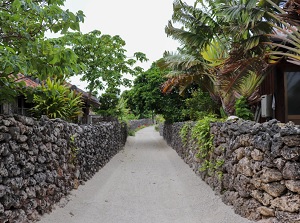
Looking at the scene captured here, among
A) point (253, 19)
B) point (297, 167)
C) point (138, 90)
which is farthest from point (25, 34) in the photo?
point (138, 90)

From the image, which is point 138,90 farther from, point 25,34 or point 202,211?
point 25,34

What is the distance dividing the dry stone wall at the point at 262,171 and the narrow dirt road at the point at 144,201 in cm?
41

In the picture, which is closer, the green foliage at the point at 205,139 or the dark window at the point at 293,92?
the green foliage at the point at 205,139

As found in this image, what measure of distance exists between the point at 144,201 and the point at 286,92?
6.77 metres

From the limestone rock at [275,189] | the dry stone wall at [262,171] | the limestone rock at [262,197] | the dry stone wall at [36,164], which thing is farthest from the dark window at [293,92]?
the dry stone wall at [36,164]

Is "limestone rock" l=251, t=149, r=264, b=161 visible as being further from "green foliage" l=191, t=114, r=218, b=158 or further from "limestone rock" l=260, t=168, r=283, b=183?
"green foliage" l=191, t=114, r=218, b=158

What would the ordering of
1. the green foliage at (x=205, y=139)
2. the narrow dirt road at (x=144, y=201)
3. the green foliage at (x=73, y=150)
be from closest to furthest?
the narrow dirt road at (x=144, y=201) < the green foliage at (x=73, y=150) < the green foliage at (x=205, y=139)

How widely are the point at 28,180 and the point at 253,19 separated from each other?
20.1ft

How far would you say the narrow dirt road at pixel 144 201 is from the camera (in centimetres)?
592

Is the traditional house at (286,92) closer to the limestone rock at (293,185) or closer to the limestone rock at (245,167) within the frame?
the limestone rock at (245,167)

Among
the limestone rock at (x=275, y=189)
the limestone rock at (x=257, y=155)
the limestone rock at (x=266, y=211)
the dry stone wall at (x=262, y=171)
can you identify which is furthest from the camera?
the limestone rock at (x=257, y=155)

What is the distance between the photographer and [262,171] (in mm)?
4973

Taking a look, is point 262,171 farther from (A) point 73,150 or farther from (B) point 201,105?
(B) point 201,105

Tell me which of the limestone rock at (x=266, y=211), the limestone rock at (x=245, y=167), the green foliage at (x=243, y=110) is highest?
the green foliage at (x=243, y=110)
